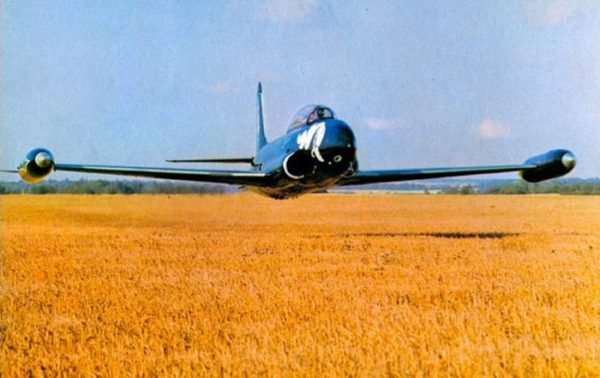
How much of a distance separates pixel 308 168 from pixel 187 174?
6.62 metres

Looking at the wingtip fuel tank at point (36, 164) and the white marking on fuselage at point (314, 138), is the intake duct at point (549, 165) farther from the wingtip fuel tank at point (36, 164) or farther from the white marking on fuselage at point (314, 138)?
the wingtip fuel tank at point (36, 164)

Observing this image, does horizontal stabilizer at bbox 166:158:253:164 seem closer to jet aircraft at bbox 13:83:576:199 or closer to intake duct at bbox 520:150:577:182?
jet aircraft at bbox 13:83:576:199

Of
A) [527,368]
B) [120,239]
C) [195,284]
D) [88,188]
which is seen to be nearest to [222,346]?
[527,368]

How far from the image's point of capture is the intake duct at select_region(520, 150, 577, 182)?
2558cm

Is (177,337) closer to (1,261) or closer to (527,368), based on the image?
(527,368)

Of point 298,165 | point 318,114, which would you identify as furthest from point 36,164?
point 318,114

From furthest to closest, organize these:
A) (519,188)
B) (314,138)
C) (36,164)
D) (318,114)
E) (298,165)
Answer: (519,188) → (298,165) → (318,114) → (314,138) → (36,164)

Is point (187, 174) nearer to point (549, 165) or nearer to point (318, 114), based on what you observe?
point (318, 114)

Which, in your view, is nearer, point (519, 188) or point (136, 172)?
point (136, 172)

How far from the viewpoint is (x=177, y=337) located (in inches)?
413

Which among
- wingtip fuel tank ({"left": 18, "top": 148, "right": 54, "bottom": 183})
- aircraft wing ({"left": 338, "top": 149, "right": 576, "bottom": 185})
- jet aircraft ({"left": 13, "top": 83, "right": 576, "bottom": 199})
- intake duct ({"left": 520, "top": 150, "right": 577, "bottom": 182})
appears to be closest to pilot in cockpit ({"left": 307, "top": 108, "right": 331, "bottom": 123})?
jet aircraft ({"left": 13, "top": 83, "right": 576, "bottom": 199})

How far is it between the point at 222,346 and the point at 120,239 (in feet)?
64.6

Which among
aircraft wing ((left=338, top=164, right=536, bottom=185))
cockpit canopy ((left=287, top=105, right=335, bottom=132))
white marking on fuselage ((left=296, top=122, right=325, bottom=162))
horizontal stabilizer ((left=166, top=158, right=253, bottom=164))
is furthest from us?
horizontal stabilizer ((left=166, top=158, right=253, bottom=164))

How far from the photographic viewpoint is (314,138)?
2228 centimetres
